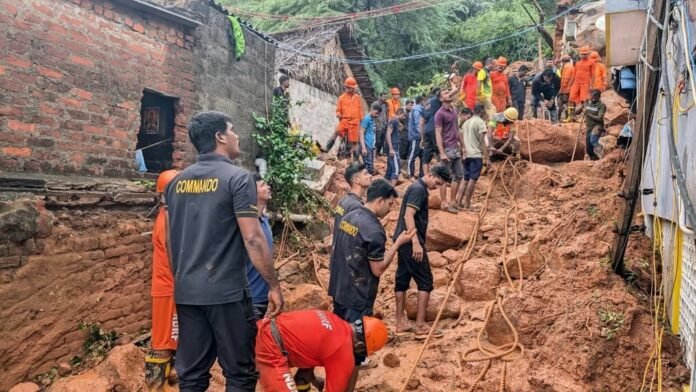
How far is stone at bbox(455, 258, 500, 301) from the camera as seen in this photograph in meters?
5.60

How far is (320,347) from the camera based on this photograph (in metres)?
2.91

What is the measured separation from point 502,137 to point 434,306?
547 centimetres

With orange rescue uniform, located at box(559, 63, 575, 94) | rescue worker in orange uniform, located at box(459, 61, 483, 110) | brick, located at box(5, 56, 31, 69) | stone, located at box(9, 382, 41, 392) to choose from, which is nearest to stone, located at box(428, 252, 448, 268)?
rescue worker in orange uniform, located at box(459, 61, 483, 110)

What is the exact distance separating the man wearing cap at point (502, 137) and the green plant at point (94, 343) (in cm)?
694

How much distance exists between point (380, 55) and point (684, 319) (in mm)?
16653

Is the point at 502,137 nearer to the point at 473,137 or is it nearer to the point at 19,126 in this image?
the point at 473,137

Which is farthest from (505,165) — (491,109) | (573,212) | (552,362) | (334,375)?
(334,375)

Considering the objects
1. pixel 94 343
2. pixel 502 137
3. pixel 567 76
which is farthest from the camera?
pixel 567 76

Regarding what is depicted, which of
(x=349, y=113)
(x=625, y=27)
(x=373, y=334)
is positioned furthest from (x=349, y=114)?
(x=373, y=334)

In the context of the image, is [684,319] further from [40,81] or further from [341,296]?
[40,81]

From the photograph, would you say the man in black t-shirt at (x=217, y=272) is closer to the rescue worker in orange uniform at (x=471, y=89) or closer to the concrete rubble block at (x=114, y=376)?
the concrete rubble block at (x=114, y=376)

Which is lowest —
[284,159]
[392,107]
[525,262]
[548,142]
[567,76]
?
[525,262]

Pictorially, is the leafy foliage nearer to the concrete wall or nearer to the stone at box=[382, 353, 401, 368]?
the concrete wall

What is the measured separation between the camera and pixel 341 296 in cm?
396
